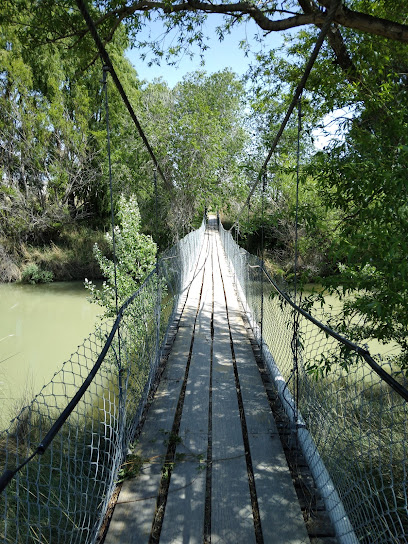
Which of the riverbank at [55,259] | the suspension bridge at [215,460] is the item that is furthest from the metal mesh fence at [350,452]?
the riverbank at [55,259]

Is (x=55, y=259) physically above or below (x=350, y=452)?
above

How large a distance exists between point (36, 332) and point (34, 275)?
4821 mm

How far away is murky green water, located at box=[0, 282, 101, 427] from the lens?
555 centimetres

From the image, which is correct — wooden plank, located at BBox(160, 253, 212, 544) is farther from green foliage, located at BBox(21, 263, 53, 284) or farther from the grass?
the grass

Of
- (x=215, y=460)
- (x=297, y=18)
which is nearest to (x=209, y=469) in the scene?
(x=215, y=460)

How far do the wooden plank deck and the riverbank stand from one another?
1104 cm

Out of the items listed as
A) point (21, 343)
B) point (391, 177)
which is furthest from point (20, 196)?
point (391, 177)

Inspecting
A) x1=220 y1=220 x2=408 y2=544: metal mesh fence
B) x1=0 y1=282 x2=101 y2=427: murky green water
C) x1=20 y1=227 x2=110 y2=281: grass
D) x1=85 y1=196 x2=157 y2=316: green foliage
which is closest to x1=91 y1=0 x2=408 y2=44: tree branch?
x1=220 y1=220 x2=408 y2=544: metal mesh fence

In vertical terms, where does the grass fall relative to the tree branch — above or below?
below

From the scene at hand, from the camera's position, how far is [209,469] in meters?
1.66

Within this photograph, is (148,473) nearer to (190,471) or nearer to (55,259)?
(190,471)

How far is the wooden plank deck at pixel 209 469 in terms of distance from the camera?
1335 millimetres

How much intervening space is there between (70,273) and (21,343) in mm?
5929

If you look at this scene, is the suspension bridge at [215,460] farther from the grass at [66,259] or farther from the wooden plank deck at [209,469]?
the grass at [66,259]
